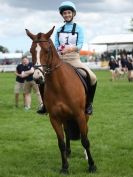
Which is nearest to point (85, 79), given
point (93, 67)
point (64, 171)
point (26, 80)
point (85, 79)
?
point (85, 79)

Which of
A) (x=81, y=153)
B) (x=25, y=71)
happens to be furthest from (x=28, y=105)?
(x=81, y=153)

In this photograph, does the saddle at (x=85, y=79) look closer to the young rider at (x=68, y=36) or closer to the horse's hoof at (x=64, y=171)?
the young rider at (x=68, y=36)

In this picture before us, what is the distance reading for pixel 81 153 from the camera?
1066 centimetres

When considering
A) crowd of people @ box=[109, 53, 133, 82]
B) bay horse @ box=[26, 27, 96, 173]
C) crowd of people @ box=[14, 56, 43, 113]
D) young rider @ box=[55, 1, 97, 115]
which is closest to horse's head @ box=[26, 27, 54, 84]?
bay horse @ box=[26, 27, 96, 173]

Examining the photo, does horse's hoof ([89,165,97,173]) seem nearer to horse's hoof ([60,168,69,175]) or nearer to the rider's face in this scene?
horse's hoof ([60,168,69,175])

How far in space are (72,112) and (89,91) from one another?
114 cm

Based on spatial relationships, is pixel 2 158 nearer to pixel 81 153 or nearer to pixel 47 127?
pixel 81 153

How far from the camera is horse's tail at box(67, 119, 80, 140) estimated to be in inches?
360

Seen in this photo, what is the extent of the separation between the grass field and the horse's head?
6.63 ft

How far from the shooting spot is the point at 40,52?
8.02m

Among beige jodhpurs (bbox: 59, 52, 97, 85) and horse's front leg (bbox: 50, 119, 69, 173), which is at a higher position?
beige jodhpurs (bbox: 59, 52, 97, 85)

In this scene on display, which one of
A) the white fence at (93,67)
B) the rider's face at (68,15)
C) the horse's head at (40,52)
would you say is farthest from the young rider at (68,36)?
the white fence at (93,67)

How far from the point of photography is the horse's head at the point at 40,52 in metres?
7.81

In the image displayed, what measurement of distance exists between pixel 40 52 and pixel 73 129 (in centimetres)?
209
